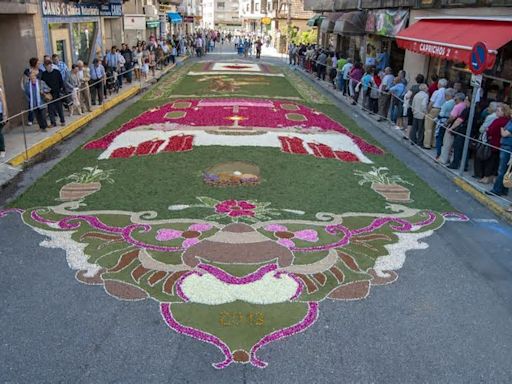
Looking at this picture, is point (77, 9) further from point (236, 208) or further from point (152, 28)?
point (152, 28)

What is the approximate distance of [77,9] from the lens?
20328mm

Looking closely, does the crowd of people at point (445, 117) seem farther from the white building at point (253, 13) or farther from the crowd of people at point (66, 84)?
the white building at point (253, 13)

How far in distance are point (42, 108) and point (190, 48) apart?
3748cm

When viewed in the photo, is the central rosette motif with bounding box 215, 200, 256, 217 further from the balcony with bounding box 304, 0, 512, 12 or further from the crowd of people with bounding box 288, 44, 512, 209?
the balcony with bounding box 304, 0, 512, 12

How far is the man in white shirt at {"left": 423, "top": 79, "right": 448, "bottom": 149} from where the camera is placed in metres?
12.8

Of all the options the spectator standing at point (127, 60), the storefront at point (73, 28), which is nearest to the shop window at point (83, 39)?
Result: the storefront at point (73, 28)

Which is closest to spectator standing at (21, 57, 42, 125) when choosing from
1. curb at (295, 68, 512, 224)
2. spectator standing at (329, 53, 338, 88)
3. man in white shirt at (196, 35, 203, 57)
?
curb at (295, 68, 512, 224)

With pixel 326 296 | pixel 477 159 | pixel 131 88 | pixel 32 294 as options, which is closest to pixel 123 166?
pixel 32 294

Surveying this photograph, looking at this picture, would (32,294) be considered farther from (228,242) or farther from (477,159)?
(477,159)

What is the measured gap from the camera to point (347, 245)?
748 centimetres

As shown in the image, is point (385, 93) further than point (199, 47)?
No

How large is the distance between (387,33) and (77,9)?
42.3 feet

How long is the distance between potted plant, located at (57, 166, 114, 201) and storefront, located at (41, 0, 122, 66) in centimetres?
821


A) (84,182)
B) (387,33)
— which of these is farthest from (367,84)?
(84,182)
